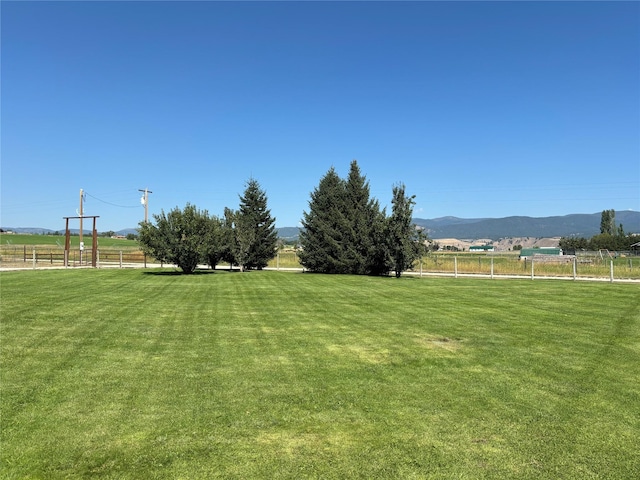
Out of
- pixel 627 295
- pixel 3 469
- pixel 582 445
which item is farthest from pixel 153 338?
pixel 627 295

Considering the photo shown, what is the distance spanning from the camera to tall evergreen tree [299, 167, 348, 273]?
31.6m

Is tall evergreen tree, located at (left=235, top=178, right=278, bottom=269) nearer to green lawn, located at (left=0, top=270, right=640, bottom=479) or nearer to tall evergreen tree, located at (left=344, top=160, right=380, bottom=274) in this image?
tall evergreen tree, located at (left=344, top=160, right=380, bottom=274)

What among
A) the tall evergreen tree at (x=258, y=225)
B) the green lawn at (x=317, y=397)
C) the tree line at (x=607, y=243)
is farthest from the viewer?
the tree line at (x=607, y=243)

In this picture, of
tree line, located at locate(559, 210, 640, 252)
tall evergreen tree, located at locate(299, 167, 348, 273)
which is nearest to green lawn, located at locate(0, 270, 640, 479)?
tall evergreen tree, located at locate(299, 167, 348, 273)

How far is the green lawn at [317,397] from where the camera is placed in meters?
3.88

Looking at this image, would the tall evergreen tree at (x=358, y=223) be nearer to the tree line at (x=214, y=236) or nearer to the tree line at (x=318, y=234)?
the tree line at (x=318, y=234)

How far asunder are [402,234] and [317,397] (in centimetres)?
2342

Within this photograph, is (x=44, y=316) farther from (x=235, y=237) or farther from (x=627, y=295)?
(x=235, y=237)

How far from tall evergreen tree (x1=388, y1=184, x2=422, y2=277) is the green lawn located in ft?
55.2

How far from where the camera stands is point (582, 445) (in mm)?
4180

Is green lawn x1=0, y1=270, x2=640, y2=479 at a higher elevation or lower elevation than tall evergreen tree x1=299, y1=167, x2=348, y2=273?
lower

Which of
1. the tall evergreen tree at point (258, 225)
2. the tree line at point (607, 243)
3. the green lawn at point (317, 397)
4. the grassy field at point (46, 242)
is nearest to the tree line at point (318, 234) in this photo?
the tall evergreen tree at point (258, 225)

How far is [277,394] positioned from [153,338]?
4127 millimetres

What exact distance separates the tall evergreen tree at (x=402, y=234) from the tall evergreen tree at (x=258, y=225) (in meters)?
11.6
